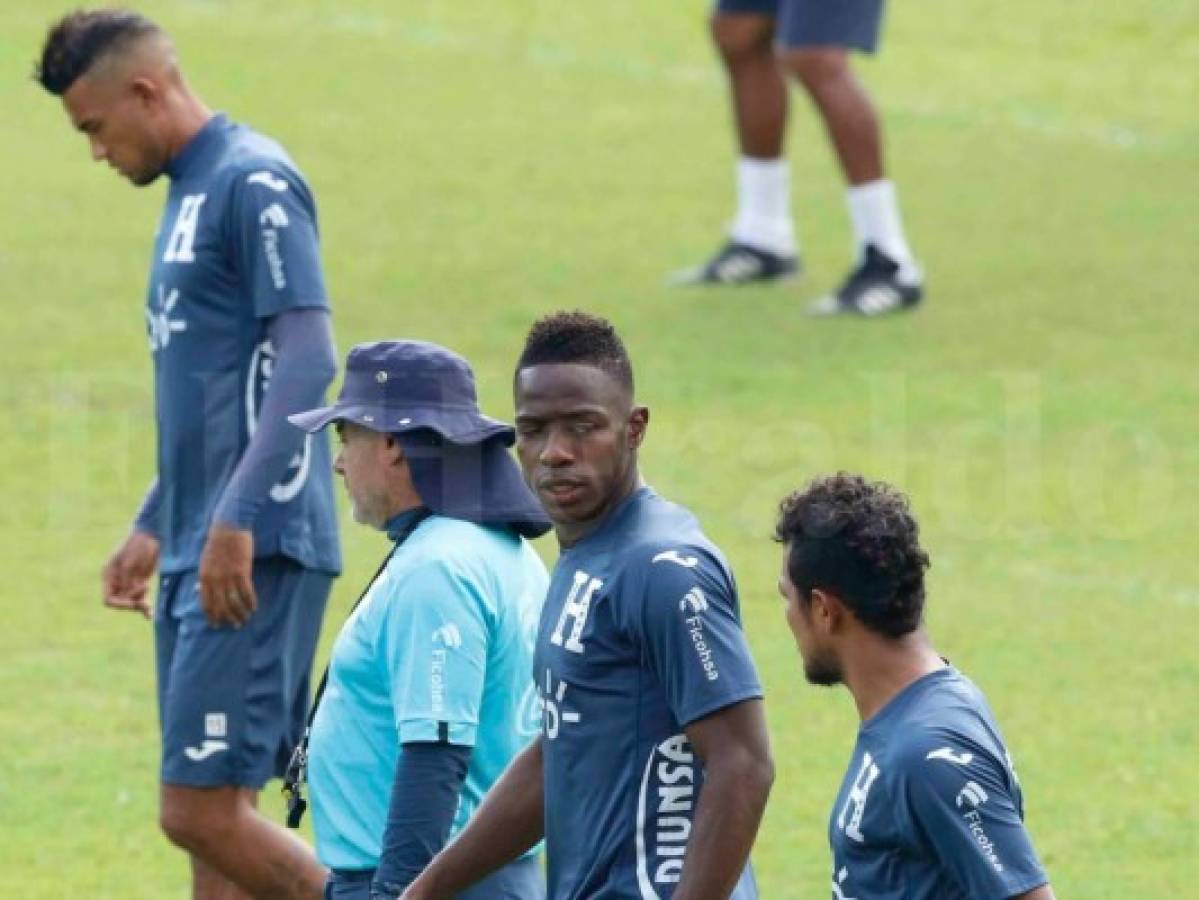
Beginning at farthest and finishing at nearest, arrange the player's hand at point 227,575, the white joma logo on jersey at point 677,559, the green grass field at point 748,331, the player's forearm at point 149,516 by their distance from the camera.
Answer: the green grass field at point 748,331
the player's forearm at point 149,516
the player's hand at point 227,575
the white joma logo on jersey at point 677,559

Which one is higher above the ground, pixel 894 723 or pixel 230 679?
pixel 894 723

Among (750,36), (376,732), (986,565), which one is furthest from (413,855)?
(750,36)

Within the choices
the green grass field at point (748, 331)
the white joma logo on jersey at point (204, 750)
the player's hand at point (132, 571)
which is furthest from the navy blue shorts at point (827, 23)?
the white joma logo on jersey at point (204, 750)

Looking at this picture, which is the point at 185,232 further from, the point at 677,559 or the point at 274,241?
the point at 677,559

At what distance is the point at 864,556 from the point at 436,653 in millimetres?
1019

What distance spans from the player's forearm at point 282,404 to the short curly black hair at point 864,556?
7.21 feet

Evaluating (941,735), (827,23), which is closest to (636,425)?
(941,735)

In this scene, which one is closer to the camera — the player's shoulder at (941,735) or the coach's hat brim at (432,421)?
the player's shoulder at (941,735)

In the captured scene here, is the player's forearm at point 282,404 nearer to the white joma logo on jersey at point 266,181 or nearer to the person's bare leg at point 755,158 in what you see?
the white joma logo on jersey at point 266,181

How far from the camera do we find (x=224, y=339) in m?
7.81

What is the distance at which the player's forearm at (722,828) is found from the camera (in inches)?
219

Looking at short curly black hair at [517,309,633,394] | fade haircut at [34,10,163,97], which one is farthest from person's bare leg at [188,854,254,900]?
short curly black hair at [517,309,633,394]

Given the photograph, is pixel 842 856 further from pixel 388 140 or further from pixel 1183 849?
pixel 388 140

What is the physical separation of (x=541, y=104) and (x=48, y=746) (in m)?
11.3
